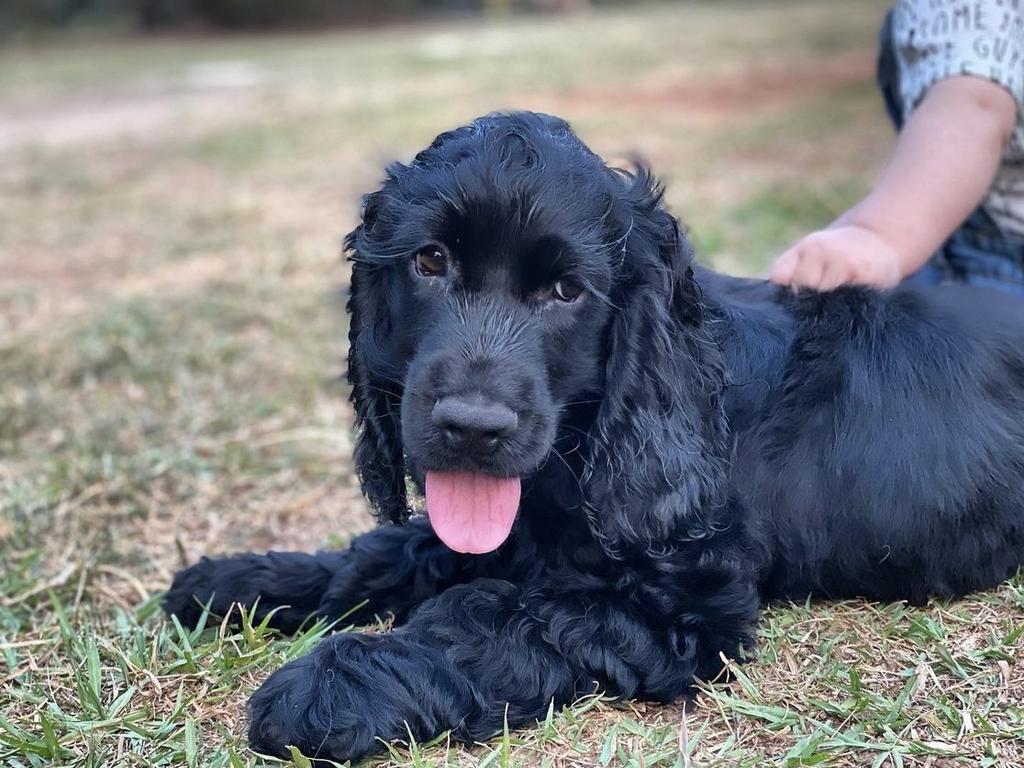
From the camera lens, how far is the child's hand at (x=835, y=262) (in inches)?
134

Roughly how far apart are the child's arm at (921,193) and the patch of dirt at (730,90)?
1001cm

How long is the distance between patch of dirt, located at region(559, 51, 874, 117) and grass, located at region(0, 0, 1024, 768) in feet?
0.47

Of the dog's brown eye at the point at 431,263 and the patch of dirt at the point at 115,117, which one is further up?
the dog's brown eye at the point at 431,263

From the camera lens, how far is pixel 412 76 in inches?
766

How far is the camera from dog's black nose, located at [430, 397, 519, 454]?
2271mm

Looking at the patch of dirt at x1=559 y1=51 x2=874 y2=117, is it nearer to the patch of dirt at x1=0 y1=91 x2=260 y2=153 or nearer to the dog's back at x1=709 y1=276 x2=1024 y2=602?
the patch of dirt at x1=0 y1=91 x2=260 y2=153

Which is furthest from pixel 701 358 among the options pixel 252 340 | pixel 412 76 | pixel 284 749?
pixel 412 76

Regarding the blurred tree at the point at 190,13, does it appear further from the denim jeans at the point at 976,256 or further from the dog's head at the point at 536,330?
the dog's head at the point at 536,330

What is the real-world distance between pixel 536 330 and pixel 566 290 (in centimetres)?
13

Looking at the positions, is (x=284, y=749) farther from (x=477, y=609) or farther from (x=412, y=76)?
(x=412, y=76)

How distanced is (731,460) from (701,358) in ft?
0.91

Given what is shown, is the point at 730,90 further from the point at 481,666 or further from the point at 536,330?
the point at 481,666

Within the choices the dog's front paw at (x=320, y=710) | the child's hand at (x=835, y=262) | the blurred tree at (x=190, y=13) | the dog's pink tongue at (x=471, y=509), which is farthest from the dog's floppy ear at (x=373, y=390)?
the blurred tree at (x=190, y=13)

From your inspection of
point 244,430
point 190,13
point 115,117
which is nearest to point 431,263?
point 244,430
